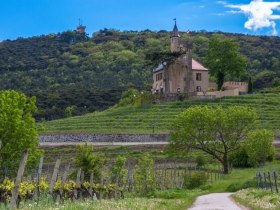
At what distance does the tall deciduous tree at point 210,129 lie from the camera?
74.6m

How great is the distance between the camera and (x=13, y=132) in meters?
53.0

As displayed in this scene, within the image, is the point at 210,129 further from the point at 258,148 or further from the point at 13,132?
the point at 13,132

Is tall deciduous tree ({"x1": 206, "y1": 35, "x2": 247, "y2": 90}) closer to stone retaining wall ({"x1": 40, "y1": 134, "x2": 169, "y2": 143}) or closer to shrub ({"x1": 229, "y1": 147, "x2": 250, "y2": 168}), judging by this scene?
stone retaining wall ({"x1": 40, "y1": 134, "x2": 169, "y2": 143})

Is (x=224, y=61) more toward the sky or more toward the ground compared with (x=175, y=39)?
more toward the ground

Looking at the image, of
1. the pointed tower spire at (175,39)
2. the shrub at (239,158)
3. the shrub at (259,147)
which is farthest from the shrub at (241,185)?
the pointed tower spire at (175,39)

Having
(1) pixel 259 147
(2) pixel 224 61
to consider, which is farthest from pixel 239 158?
(2) pixel 224 61

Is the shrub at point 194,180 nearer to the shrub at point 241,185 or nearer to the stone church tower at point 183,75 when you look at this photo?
the shrub at point 241,185

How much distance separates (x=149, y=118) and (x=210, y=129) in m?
35.0

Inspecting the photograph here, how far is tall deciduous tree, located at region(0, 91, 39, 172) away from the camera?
50737mm

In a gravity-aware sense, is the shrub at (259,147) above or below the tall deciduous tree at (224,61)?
below

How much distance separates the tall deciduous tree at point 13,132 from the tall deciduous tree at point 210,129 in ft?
77.9

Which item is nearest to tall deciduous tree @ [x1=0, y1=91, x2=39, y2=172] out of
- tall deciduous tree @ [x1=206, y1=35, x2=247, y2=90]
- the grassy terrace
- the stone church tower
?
the grassy terrace

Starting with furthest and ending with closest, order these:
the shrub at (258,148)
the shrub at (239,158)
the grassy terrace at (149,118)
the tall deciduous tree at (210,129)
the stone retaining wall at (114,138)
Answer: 1. the grassy terrace at (149,118)
2. the stone retaining wall at (114,138)
3. the shrub at (239,158)
4. the tall deciduous tree at (210,129)
5. the shrub at (258,148)

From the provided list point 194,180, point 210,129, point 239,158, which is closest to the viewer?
point 194,180
